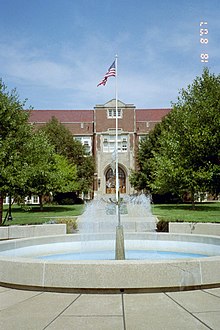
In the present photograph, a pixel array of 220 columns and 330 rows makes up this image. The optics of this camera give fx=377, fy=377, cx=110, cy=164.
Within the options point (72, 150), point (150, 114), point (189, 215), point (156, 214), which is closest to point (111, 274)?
point (189, 215)

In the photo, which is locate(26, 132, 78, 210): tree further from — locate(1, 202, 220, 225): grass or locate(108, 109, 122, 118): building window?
locate(108, 109, 122, 118): building window

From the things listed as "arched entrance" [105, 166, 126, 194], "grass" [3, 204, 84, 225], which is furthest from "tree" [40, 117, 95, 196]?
"grass" [3, 204, 84, 225]

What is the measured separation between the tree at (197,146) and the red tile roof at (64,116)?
2989 cm

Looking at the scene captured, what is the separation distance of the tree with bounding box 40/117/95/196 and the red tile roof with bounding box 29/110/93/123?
9.78m

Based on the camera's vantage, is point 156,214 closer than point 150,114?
Yes

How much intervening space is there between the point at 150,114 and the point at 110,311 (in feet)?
188

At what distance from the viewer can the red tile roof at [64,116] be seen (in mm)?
60013

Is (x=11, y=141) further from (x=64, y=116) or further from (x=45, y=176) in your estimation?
(x=64, y=116)

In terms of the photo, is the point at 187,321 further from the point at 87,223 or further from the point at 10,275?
the point at 87,223

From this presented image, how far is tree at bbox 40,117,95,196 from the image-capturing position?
48.3m

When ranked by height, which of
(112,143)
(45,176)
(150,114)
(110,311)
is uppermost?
(150,114)

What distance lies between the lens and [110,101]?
57.0 m

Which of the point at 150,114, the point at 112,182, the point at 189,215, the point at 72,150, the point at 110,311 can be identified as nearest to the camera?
the point at 110,311

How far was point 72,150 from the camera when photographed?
49938 millimetres
